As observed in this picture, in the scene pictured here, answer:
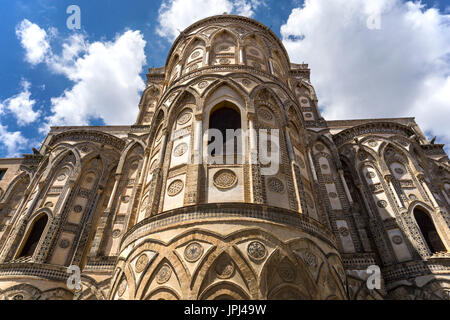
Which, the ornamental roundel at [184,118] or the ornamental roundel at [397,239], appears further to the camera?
the ornamental roundel at [397,239]

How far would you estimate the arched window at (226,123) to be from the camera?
10969mm

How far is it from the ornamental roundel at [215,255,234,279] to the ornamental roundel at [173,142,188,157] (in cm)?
459

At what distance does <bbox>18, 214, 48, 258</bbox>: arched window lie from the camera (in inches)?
552

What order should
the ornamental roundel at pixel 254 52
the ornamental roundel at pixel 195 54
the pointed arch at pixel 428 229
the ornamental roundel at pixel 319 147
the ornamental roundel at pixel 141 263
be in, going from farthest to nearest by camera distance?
the ornamental roundel at pixel 319 147 < the ornamental roundel at pixel 195 54 < the ornamental roundel at pixel 254 52 < the pointed arch at pixel 428 229 < the ornamental roundel at pixel 141 263

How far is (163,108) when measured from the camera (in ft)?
44.9

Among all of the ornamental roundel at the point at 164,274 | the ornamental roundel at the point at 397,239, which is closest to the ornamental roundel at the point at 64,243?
the ornamental roundel at the point at 164,274

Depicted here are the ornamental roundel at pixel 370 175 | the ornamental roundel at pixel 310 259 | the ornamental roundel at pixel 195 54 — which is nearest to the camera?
the ornamental roundel at pixel 310 259

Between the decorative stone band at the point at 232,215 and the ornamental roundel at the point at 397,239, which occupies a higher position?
the ornamental roundel at the point at 397,239

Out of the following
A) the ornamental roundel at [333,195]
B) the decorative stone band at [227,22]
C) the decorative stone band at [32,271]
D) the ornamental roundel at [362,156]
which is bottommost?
the decorative stone band at [32,271]

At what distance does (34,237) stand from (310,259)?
1341 cm

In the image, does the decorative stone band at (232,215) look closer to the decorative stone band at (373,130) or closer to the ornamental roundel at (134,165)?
the ornamental roundel at (134,165)

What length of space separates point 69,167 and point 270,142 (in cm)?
1205

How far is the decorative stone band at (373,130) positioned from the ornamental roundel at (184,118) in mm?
10402
